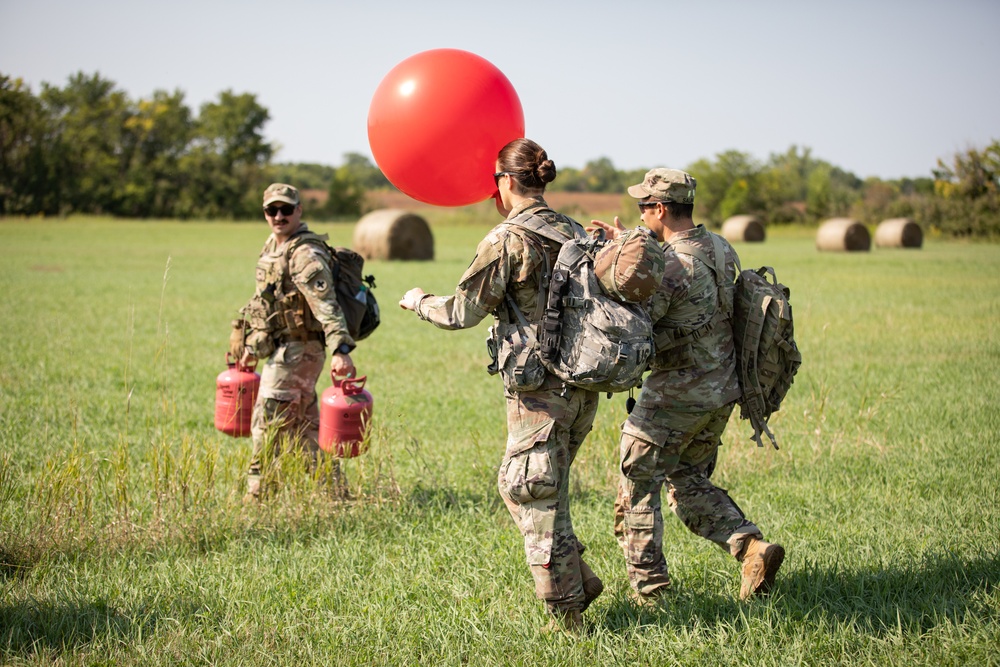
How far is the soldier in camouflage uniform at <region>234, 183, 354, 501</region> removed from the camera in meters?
Answer: 5.69

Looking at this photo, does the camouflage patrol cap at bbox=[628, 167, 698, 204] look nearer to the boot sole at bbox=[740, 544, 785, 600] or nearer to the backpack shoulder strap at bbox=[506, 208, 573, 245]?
the backpack shoulder strap at bbox=[506, 208, 573, 245]

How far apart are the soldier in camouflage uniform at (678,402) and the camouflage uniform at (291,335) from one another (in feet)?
7.14

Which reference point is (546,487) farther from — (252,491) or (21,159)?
(21,159)

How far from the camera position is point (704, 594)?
4332 millimetres

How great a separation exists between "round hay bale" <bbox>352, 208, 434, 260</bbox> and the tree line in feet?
89.4

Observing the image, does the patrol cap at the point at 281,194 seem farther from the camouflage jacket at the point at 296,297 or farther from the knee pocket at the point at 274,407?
the knee pocket at the point at 274,407

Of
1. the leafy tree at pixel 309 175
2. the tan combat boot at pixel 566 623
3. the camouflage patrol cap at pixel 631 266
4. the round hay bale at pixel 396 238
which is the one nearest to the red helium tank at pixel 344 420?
the tan combat boot at pixel 566 623

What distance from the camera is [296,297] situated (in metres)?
5.85

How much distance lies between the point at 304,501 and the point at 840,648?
10.3ft

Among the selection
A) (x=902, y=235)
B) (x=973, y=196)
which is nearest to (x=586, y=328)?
(x=902, y=235)

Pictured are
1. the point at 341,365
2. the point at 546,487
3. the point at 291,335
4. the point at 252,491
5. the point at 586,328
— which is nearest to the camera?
the point at 586,328

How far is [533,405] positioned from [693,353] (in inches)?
35.8

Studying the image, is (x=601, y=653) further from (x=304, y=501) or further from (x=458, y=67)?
(x=458, y=67)

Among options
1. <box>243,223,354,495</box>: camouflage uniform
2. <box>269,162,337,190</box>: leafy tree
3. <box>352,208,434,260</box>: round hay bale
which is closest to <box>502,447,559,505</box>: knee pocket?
<box>243,223,354,495</box>: camouflage uniform
